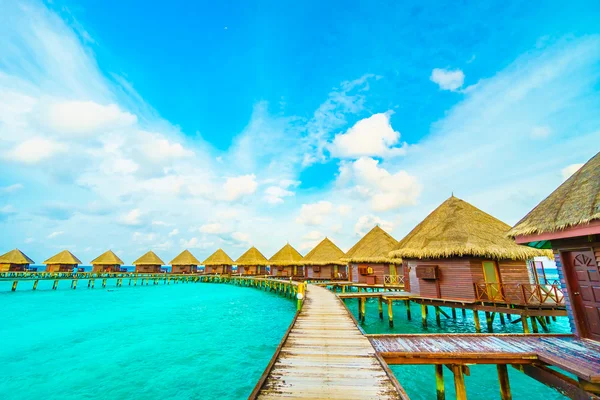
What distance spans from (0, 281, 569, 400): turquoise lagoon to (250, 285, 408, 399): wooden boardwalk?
3276mm

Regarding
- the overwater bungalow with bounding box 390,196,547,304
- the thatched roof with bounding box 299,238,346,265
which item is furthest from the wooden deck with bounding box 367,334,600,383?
the thatched roof with bounding box 299,238,346,265

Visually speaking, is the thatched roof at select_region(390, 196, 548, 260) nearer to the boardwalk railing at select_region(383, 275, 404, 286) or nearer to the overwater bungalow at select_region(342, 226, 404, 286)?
the boardwalk railing at select_region(383, 275, 404, 286)

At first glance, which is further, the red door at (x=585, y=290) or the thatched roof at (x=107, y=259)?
the thatched roof at (x=107, y=259)

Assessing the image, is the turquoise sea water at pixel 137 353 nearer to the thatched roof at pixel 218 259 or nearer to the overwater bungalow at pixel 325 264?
the overwater bungalow at pixel 325 264

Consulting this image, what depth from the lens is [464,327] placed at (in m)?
16.6

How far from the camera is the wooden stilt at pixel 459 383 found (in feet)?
21.1

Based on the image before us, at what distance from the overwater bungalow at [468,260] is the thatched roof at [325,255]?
20.4 metres

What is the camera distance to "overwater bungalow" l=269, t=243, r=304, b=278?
43.4 meters

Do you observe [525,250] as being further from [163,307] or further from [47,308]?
[47,308]

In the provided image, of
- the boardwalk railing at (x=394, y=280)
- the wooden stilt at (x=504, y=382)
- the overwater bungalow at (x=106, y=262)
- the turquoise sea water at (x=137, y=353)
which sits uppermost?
the overwater bungalow at (x=106, y=262)

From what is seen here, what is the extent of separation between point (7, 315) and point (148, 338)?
56.6 ft

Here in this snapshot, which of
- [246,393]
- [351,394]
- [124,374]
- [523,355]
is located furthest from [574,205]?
[124,374]

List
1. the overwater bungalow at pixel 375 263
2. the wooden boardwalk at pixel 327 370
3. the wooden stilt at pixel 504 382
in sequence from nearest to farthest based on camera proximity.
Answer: the wooden boardwalk at pixel 327 370, the wooden stilt at pixel 504 382, the overwater bungalow at pixel 375 263

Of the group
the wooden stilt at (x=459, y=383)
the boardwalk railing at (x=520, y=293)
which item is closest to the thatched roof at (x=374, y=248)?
the boardwalk railing at (x=520, y=293)
